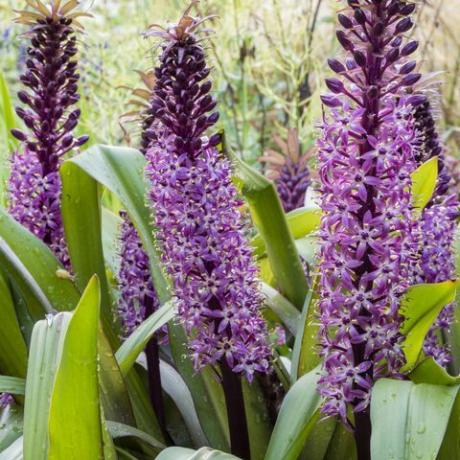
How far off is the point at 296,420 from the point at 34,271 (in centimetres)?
115

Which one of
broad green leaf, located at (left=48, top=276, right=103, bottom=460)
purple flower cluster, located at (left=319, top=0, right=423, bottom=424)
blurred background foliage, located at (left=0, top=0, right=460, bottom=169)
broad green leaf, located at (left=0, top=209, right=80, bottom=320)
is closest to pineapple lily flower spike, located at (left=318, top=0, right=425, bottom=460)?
purple flower cluster, located at (left=319, top=0, right=423, bottom=424)

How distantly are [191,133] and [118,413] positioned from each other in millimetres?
997

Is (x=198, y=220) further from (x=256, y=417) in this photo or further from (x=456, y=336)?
(x=456, y=336)

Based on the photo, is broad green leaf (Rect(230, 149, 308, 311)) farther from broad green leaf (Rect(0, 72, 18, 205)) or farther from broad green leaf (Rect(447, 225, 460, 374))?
broad green leaf (Rect(0, 72, 18, 205))

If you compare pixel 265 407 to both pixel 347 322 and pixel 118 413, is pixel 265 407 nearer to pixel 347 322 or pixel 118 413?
pixel 118 413

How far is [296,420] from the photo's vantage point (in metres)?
2.37

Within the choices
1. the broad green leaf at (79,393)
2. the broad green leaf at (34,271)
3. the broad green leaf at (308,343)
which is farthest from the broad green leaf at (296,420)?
the broad green leaf at (34,271)

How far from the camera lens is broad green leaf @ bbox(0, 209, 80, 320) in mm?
2871

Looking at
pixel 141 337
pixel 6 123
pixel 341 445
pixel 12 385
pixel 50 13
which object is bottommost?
pixel 341 445

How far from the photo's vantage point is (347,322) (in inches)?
84.0

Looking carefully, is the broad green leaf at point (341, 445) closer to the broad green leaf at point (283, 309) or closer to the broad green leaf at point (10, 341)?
the broad green leaf at point (283, 309)

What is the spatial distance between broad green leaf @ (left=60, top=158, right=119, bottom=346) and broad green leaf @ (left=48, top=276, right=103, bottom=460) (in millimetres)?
877

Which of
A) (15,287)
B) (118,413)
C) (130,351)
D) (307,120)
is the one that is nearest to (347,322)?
(130,351)

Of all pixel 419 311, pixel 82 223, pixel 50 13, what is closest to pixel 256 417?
pixel 419 311
